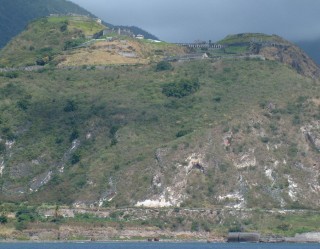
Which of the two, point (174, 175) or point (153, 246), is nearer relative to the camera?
point (153, 246)

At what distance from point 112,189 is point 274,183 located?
65.7ft

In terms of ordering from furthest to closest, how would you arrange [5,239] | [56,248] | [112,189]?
[112,189] < [5,239] < [56,248]

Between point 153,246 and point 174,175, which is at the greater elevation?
point 174,175

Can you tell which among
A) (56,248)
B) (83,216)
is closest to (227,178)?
(83,216)

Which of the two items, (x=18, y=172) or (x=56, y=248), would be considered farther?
(x=18, y=172)

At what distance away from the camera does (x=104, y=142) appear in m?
195

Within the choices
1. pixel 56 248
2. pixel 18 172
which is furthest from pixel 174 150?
pixel 56 248

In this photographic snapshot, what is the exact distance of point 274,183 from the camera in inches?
7308

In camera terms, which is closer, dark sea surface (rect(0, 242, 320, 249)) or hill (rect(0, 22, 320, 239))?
dark sea surface (rect(0, 242, 320, 249))

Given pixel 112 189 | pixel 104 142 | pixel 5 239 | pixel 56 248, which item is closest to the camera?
pixel 56 248

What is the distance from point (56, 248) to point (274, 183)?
38231 millimetres

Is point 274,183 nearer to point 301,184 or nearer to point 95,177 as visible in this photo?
point 301,184

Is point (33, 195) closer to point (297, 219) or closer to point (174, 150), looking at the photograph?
point (174, 150)

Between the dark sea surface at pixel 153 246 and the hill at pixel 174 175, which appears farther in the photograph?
the hill at pixel 174 175
